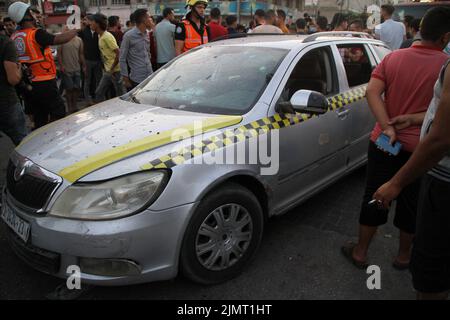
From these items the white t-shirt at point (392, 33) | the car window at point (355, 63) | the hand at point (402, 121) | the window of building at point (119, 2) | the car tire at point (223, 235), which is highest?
the window of building at point (119, 2)

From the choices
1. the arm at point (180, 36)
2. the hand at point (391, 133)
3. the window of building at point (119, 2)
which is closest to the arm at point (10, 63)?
the arm at point (180, 36)

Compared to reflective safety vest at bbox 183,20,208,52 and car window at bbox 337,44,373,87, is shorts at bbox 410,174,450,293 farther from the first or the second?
reflective safety vest at bbox 183,20,208,52

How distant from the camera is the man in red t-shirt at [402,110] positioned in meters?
2.29

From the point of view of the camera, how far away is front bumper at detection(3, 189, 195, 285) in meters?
1.95

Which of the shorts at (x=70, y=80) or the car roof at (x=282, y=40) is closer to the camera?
the car roof at (x=282, y=40)

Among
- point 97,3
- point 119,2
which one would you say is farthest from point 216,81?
point 97,3

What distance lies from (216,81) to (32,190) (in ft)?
5.05

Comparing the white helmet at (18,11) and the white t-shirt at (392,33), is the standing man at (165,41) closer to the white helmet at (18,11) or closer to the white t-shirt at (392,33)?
the white helmet at (18,11)

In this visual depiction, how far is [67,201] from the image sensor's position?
2.01 m

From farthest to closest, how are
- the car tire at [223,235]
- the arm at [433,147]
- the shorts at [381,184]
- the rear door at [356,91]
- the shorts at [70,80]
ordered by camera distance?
the shorts at [70,80]
the rear door at [356,91]
the shorts at [381,184]
the car tire at [223,235]
the arm at [433,147]

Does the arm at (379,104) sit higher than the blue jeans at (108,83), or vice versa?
the arm at (379,104)

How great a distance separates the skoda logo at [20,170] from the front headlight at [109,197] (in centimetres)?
40

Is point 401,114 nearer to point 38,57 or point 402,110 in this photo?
point 402,110
